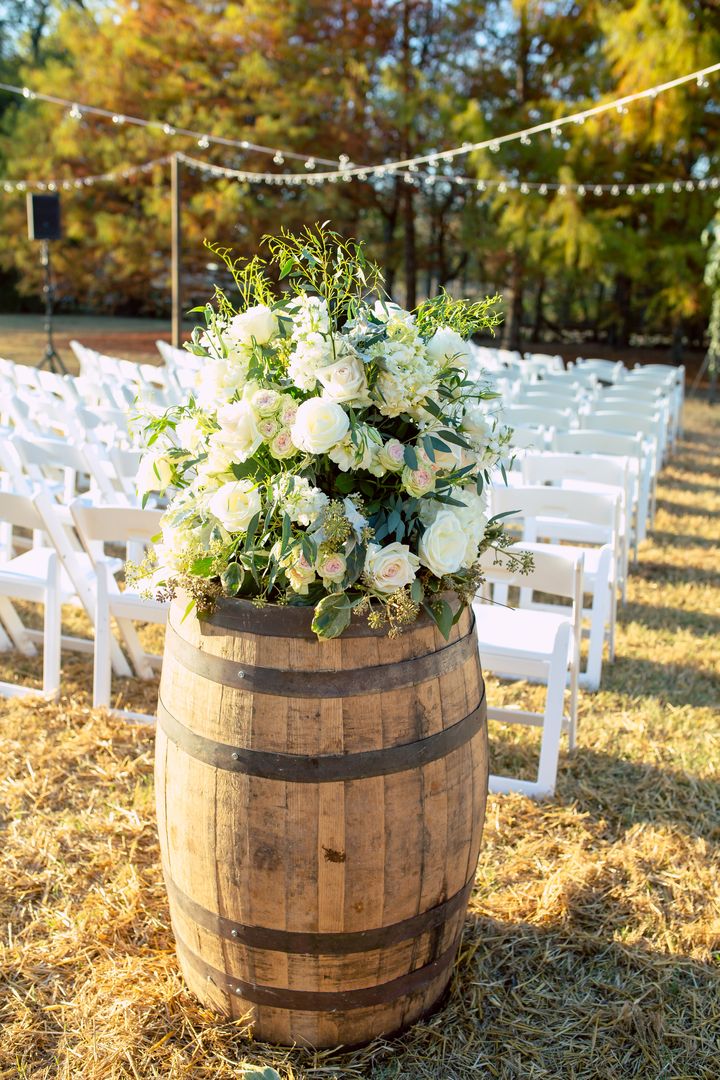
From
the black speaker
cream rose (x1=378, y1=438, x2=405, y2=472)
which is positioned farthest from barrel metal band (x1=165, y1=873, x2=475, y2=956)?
the black speaker

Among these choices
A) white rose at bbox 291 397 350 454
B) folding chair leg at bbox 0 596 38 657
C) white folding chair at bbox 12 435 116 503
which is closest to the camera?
white rose at bbox 291 397 350 454

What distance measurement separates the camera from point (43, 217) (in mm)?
14117

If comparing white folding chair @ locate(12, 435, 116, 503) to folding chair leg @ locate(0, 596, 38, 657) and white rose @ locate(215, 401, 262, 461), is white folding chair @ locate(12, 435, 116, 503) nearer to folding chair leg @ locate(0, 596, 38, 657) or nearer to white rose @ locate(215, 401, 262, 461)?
folding chair leg @ locate(0, 596, 38, 657)

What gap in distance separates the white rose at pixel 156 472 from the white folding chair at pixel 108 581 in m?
1.15

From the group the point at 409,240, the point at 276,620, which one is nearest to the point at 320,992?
the point at 276,620

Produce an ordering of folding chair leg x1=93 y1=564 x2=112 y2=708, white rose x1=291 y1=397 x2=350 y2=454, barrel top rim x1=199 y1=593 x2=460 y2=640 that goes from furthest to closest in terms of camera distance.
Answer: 1. folding chair leg x1=93 y1=564 x2=112 y2=708
2. barrel top rim x1=199 y1=593 x2=460 y2=640
3. white rose x1=291 y1=397 x2=350 y2=454

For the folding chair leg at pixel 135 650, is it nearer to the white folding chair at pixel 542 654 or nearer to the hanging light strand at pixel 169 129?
the white folding chair at pixel 542 654

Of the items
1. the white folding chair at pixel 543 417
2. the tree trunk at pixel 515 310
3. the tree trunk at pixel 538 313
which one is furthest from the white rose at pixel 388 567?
the tree trunk at pixel 538 313

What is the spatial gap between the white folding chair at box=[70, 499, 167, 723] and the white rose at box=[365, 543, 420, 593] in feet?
5.13

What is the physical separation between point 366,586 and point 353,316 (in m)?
0.60

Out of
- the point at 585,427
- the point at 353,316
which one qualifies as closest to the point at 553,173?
the point at 585,427

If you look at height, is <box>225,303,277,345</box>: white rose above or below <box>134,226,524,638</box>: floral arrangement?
above

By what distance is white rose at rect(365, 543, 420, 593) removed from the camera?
6.16ft

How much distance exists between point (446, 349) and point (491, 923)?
5.57 ft
